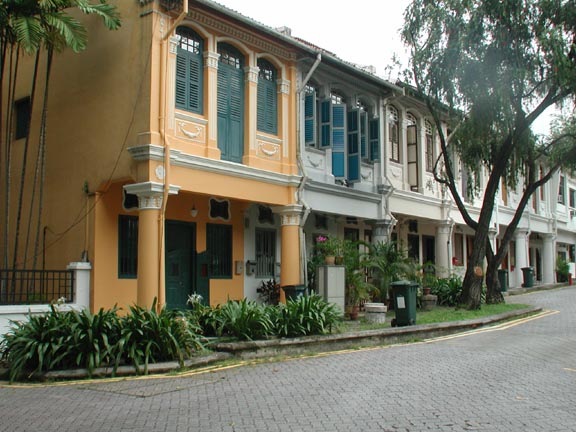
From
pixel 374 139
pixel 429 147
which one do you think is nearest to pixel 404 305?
pixel 374 139

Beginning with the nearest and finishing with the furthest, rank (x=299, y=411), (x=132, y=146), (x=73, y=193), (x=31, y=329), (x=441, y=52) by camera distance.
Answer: (x=299, y=411)
(x=31, y=329)
(x=132, y=146)
(x=73, y=193)
(x=441, y=52)

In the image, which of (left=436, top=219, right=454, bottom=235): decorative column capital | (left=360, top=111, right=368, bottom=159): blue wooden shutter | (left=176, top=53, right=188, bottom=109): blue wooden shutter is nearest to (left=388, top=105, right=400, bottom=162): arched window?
(left=360, top=111, right=368, bottom=159): blue wooden shutter

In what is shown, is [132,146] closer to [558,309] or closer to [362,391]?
[362,391]

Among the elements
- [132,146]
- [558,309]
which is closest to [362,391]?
[132,146]

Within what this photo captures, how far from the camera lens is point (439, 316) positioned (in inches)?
677

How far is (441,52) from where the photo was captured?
18.0 meters

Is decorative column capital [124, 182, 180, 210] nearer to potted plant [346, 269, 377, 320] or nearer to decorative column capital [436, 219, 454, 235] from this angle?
potted plant [346, 269, 377, 320]

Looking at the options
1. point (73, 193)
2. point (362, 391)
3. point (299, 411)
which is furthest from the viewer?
point (73, 193)

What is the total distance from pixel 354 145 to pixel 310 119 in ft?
6.81

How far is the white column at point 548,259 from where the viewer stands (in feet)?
113

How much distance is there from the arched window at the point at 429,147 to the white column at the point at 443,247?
6.79ft

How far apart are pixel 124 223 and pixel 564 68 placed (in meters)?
10.9

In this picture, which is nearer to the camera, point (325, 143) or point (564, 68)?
point (564, 68)

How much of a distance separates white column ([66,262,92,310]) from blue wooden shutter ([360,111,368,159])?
890 cm
